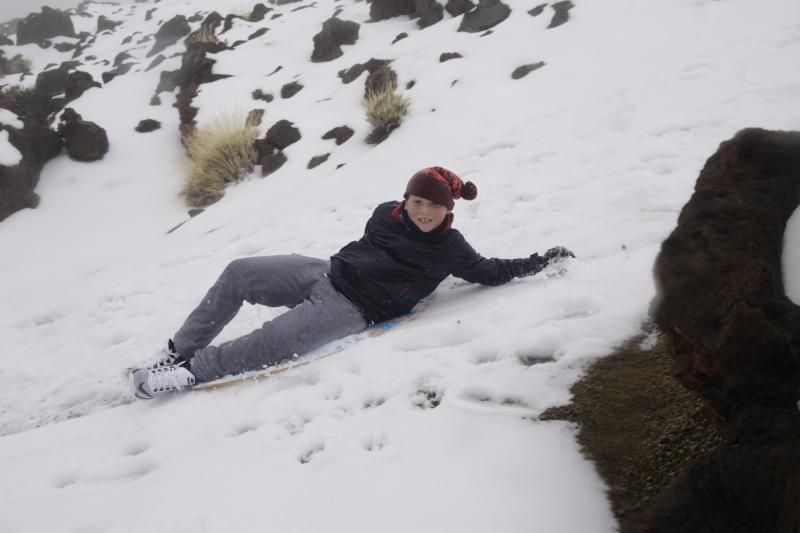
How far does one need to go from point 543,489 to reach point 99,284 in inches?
185

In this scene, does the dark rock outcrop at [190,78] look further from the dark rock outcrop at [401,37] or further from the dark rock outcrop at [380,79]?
the dark rock outcrop at [401,37]

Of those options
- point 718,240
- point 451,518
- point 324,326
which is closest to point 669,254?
point 718,240

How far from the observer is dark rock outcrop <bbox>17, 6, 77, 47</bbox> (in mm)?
19609

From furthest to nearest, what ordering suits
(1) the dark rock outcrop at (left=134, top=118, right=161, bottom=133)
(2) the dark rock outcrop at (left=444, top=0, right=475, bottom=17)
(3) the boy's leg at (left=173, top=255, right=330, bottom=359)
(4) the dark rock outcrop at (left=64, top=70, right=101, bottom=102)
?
1. (4) the dark rock outcrop at (left=64, top=70, right=101, bottom=102)
2. (1) the dark rock outcrop at (left=134, top=118, right=161, bottom=133)
3. (2) the dark rock outcrop at (left=444, top=0, right=475, bottom=17)
4. (3) the boy's leg at (left=173, top=255, right=330, bottom=359)

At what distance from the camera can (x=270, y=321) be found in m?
2.41

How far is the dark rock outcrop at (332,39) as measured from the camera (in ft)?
33.3

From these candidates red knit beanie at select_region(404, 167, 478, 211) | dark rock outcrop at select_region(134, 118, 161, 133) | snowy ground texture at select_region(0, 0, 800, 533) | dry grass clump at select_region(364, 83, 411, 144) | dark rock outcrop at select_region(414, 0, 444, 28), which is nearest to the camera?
snowy ground texture at select_region(0, 0, 800, 533)

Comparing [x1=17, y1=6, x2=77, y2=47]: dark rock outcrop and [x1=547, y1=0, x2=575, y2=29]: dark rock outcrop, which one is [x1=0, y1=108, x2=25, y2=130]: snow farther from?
[x1=17, y1=6, x2=77, y2=47]: dark rock outcrop

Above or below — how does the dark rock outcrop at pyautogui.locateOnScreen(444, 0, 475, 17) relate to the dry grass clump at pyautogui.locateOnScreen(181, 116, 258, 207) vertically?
above

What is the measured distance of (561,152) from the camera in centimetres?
399

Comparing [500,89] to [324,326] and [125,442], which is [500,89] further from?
[125,442]

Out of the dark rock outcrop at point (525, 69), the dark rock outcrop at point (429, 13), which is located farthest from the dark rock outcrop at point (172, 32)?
the dark rock outcrop at point (525, 69)

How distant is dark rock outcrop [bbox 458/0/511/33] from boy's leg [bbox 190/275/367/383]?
738 cm

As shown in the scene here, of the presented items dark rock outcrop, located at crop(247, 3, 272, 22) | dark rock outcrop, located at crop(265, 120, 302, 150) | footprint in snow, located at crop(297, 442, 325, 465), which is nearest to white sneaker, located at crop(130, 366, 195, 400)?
footprint in snow, located at crop(297, 442, 325, 465)
